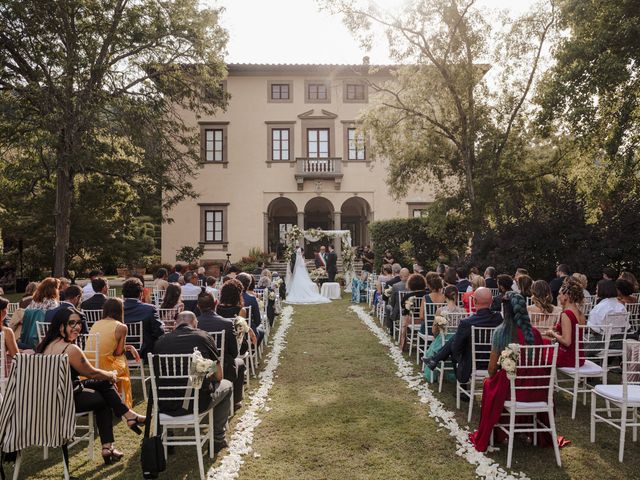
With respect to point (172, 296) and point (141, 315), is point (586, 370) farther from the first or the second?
point (141, 315)

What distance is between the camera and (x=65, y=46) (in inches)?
642

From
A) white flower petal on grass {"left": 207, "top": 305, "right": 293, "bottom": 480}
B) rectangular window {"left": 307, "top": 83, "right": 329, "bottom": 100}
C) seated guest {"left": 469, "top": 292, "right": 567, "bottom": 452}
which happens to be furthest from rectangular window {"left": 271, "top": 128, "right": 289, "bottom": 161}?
seated guest {"left": 469, "top": 292, "right": 567, "bottom": 452}

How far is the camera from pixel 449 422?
5.57 m

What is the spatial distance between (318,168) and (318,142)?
5.32 ft

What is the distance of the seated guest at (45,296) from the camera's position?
6590mm

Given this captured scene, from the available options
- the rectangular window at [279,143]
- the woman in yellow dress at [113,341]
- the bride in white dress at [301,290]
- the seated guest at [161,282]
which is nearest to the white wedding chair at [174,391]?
the woman in yellow dress at [113,341]

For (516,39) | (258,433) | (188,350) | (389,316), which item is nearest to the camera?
(188,350)

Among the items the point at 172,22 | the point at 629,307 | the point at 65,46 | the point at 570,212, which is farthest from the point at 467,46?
the point at 65,46

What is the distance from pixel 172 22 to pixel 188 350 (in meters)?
16.2

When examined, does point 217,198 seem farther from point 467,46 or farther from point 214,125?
point 467,46

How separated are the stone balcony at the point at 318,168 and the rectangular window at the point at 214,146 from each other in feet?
15.2

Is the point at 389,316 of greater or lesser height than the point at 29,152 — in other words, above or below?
below

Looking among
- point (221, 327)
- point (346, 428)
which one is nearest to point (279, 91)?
point (221, 327)

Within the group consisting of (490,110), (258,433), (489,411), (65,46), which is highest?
(65,46)
